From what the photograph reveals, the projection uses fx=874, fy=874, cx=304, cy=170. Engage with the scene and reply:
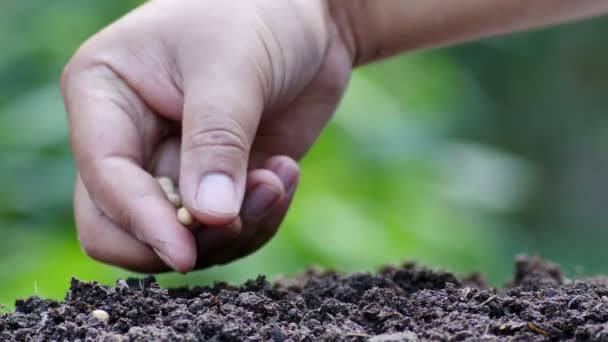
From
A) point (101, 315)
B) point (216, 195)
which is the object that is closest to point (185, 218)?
point (216, 195)

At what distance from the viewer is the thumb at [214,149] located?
1319 mm

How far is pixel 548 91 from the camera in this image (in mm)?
5875

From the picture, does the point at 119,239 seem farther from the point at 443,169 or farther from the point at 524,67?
the point at 524,67

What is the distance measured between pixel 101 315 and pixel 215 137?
0.37m

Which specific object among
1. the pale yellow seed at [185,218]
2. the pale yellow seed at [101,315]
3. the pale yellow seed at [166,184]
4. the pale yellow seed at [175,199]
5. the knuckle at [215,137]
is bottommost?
the pale yellow seed at [101,315]

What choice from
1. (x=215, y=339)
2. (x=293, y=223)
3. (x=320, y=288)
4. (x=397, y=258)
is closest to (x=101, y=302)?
(x=215, y=339)

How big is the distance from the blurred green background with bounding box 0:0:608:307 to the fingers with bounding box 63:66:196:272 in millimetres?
224

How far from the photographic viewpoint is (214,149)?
134cm

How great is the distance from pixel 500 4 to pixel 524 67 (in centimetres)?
405

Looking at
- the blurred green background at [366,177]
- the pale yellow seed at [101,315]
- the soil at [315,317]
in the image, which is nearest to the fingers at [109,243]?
the blurred green background at [366,177]

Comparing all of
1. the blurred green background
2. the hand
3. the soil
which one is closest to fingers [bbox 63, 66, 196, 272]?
the hand

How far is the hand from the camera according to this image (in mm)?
1352

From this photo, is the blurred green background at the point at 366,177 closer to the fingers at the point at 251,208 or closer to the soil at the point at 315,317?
the fingers at the point at 251,208

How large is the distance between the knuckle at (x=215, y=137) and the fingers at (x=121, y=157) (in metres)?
0.12
